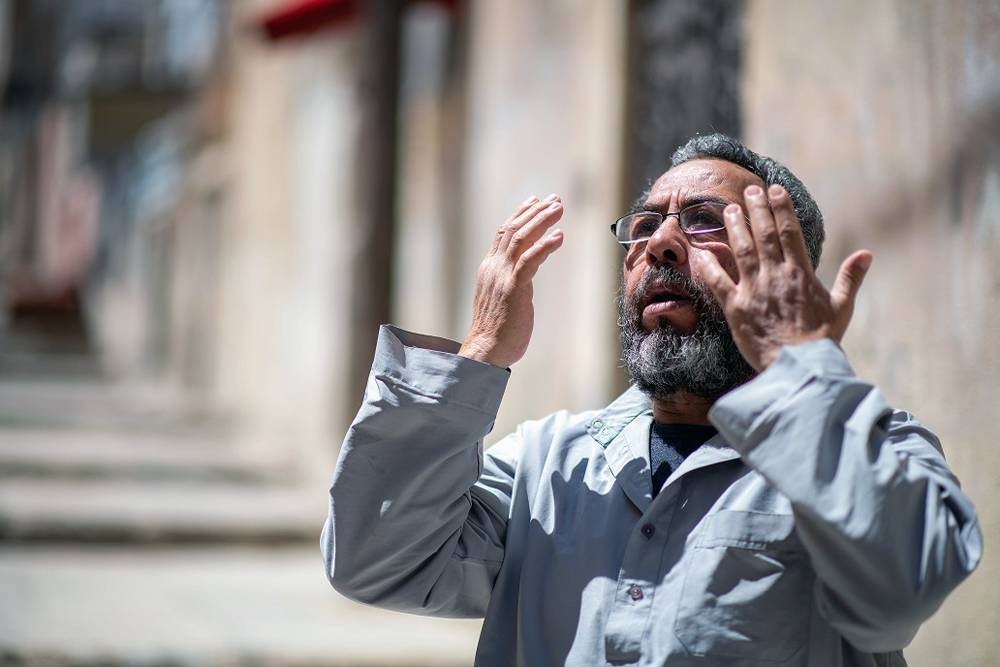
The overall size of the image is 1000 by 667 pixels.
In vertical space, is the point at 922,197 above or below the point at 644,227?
above

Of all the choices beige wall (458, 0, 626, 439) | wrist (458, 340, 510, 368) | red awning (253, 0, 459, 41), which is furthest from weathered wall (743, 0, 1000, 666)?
red awning (253, 0, 459, 41)

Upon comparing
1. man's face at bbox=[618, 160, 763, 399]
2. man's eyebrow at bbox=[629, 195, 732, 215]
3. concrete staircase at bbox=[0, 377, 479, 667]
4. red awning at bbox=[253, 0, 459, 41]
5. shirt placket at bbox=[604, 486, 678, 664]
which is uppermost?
red awning at bbox=[253, 0, 459, 41]

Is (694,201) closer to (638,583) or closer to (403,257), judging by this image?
(638,583)

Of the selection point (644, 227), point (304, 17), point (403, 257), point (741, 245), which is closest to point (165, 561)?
point (403, 257)

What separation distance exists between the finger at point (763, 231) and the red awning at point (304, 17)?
6270 mm

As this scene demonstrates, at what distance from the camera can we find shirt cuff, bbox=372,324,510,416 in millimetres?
1767

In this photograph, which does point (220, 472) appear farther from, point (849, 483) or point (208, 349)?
point (849, 483)

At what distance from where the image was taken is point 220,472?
328 inches

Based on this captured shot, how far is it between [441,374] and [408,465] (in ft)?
0.47

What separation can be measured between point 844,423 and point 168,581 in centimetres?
506

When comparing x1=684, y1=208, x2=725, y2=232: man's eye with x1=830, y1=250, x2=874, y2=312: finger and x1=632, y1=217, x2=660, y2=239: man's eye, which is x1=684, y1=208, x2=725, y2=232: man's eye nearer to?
x1=632, y1=217, x2=660, y2=239: man's eye

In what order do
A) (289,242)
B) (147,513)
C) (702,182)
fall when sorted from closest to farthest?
1. (702,182)
2. (147,513)
3. (289,242)

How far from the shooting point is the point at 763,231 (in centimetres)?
160

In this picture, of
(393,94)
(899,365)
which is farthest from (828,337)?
(393,94)
